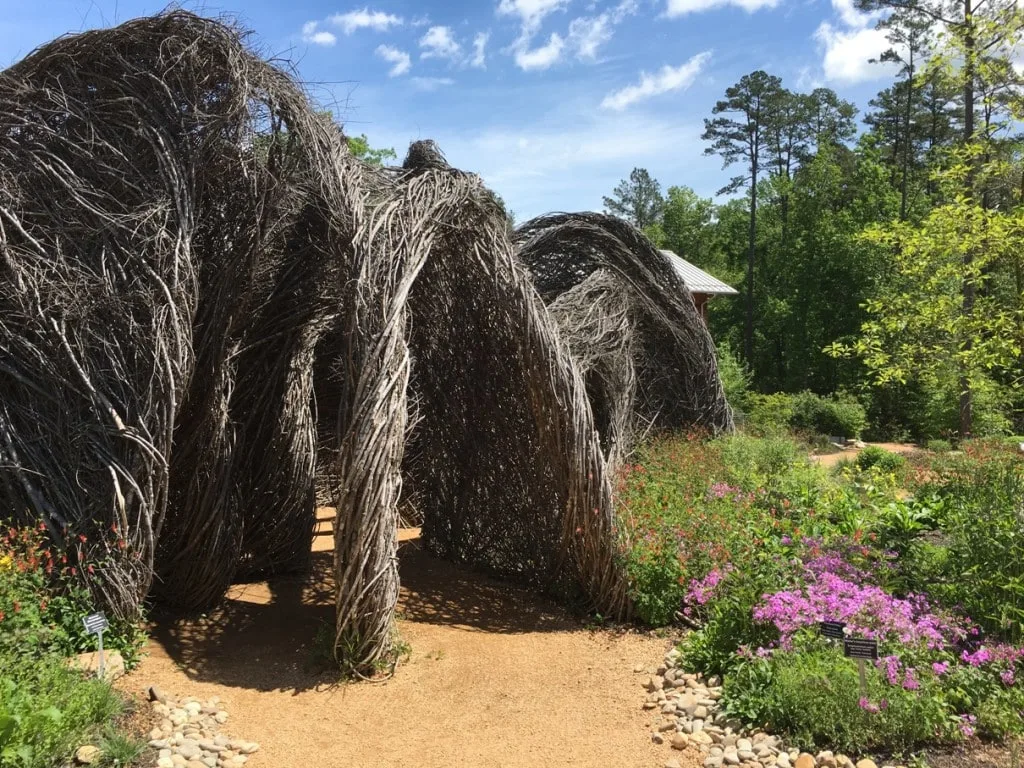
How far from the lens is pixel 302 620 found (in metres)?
5.73

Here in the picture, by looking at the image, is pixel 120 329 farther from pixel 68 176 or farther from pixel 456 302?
pixel 456 302

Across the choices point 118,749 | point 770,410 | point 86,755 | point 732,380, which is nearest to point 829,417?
point 770,410

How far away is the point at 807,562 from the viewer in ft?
16.7

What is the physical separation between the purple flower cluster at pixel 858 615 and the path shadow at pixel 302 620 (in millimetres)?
1832

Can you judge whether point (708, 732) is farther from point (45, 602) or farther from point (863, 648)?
point (45, 602)

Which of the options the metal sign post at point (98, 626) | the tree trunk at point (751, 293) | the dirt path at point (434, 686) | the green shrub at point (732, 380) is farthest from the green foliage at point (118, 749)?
the tree trunk at point (751, 293)

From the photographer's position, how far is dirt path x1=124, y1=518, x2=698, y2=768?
3.80m

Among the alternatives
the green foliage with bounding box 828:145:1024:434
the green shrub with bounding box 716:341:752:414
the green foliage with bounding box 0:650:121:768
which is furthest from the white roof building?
the green foliage with bounding box 0:650:121:768

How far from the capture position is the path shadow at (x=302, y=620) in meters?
4.71

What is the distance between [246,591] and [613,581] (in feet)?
10.3

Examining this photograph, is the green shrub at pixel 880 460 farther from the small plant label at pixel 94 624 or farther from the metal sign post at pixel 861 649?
the small plant label at pixel 94 624

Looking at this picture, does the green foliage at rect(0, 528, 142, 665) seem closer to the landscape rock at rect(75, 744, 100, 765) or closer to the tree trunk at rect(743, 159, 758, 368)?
the landscape rock at rect(75, 744, 100, 765)

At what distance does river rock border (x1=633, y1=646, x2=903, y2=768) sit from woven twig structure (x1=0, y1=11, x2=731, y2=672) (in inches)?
49.6

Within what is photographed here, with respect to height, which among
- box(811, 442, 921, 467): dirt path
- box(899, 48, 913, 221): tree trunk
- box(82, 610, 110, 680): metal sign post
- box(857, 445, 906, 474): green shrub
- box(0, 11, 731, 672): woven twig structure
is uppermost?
box(899, 48, 913, 221): tree trunk
